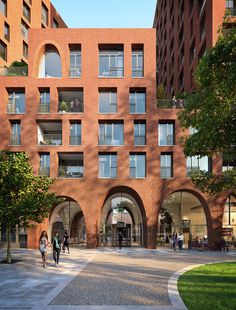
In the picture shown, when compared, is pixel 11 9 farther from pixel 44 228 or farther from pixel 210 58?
pixel 210 58

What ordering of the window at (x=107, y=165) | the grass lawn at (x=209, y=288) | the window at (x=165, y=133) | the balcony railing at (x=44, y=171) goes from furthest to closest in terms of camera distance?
1. the window at (x=165, y=133)
2. the balcony railing at (x=44, y=171)
3. the window at (x=107, y=165)
4. the grass lawn at (x=209, y=288)

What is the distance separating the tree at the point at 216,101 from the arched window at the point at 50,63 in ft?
69.3

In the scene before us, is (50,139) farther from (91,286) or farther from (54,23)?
(54,23)

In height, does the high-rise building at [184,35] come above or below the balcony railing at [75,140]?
above

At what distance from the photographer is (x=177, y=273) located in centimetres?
1684

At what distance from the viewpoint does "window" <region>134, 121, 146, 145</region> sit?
108 feet

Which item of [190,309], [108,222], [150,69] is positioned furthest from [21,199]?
[108,222]

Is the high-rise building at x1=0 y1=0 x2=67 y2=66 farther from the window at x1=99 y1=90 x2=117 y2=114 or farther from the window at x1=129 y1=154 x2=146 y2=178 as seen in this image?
the window at x1=129 y1=154 x2=146 y2=178

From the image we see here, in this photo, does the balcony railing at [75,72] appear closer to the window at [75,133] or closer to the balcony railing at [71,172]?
the window at [75,133]

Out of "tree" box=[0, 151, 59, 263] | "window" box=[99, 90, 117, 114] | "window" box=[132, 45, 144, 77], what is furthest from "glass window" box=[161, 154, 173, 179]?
"tree" box=[0, 151, 59, 263]

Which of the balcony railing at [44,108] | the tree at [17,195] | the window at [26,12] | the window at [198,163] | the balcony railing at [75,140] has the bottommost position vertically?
the tree at [17,195]

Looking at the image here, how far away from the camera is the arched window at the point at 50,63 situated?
1371 inches

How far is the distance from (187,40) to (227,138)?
32358 millimetres

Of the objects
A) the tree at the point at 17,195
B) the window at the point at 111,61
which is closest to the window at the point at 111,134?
the window at the point at 111,61
